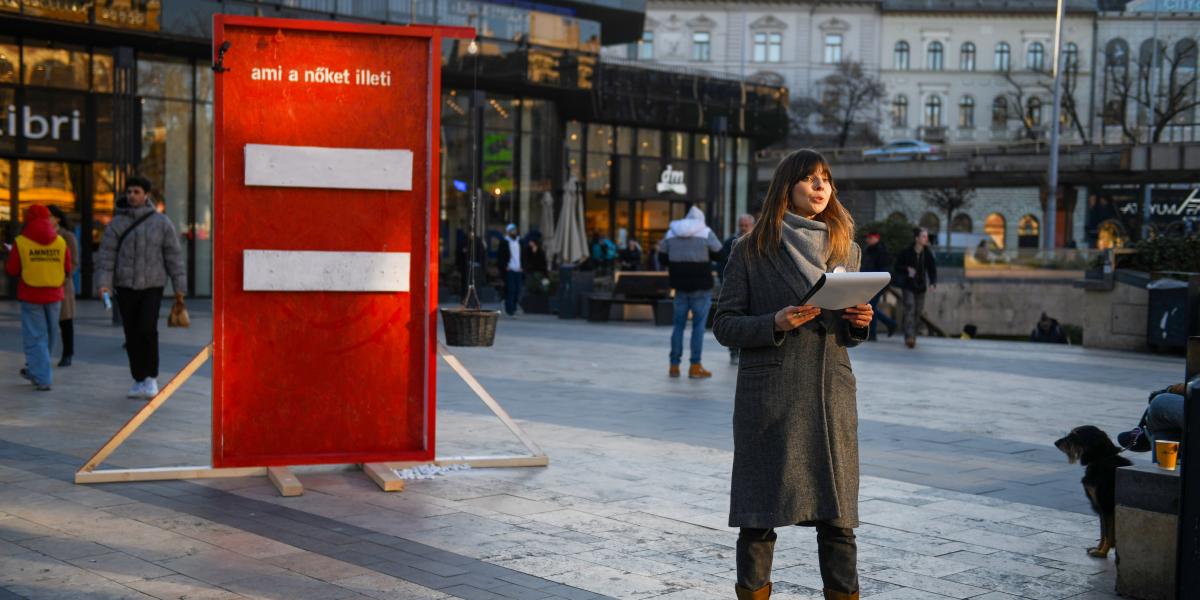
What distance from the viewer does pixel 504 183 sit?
35250 mm

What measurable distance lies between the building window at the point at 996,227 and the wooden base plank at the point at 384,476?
8018cm

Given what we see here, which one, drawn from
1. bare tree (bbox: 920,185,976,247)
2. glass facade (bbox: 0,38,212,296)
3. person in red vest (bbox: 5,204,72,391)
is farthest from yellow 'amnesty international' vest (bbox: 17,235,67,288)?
bare tree (bbox: 920,185,976,247)

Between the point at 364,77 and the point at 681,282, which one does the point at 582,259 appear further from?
the point at 364,77

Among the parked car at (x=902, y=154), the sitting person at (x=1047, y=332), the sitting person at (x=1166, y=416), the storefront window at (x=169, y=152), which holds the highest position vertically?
the parked car at (x=902, y=154)

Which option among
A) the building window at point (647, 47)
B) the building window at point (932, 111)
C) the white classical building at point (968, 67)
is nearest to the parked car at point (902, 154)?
the white classical building at point (968, 67)

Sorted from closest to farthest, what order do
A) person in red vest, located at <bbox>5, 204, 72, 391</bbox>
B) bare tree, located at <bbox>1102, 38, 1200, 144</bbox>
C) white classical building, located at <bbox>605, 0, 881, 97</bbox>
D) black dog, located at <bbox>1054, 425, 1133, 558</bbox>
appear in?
black dog, located at <bbox>1054, 425, 1133, 558</bbox> → person in red vest, located at <bbox>5, 204, 72, 391</bbox> → bare tree, located at <bbox>1102, 38, 1200, 144</bbox> → white classical building, located at <bbox>605, 0, 881, 97</bbox>

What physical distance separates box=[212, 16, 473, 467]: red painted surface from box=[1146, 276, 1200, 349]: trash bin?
13476 mm

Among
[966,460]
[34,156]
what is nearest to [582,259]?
[34,156]

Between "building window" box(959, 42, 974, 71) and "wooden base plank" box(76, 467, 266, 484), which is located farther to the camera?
"building window" box(959, 42, 974, 71)

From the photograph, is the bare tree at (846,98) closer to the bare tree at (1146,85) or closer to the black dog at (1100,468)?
the bare tree at (1146,85)

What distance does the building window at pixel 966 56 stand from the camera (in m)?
88.0

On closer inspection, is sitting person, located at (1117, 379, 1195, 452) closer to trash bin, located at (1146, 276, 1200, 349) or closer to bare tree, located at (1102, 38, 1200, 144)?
trash bin, located at (1146, 276, 1200, 349)

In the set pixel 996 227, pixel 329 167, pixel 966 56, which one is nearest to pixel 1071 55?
pixel 966 56

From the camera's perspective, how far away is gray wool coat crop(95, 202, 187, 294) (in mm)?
10648
